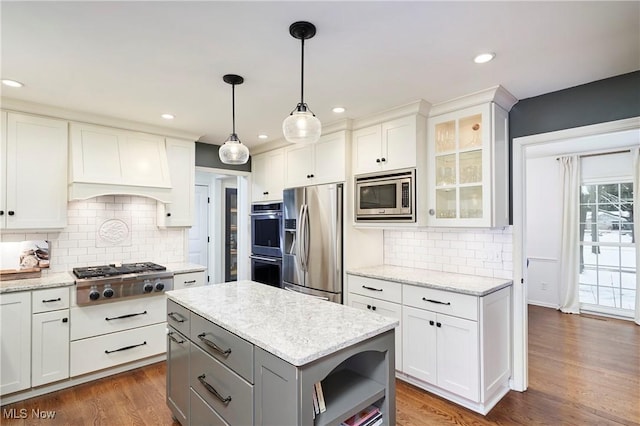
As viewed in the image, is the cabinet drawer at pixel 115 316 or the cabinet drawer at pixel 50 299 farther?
the cabinet drawer at pixel 115 316

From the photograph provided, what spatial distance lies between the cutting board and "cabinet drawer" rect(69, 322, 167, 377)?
29.5 inches

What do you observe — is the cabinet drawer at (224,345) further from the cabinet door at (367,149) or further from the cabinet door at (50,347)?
the cabinet door at (367,149)

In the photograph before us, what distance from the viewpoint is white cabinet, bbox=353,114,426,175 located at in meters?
2.97

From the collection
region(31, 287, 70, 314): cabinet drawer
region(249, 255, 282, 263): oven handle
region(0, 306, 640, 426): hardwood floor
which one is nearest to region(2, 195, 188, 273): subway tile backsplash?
region(31, 287, 70, 314): cabinet drawer

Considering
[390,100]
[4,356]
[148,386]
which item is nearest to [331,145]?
[390,100]

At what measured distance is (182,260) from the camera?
411 cm

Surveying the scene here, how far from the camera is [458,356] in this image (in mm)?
2523

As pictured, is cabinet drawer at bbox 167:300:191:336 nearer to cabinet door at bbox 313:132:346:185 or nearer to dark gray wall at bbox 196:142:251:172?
cabinet door at bbox 313:132:346:185

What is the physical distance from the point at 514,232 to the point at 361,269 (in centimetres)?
143

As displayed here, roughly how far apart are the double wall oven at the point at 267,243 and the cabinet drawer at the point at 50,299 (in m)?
2.05

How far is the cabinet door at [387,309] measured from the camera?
9.53 ft

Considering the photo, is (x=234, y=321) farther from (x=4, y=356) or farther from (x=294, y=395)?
(x=4, y=356)

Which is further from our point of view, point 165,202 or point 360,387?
point 165,202

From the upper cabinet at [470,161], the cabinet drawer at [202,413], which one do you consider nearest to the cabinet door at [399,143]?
the upper cabinet at [470,161]
